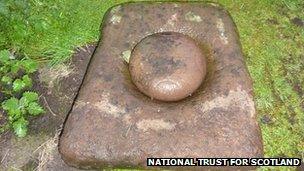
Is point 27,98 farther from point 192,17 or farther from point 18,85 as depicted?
point 192,17

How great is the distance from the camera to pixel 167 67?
304 cm

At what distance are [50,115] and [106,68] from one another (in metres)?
0.64

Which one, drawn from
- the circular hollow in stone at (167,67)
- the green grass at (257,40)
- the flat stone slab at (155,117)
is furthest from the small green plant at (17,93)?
the circular hollow in stone at (167,67)

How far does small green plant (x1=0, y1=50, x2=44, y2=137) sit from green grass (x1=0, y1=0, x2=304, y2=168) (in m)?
0.15

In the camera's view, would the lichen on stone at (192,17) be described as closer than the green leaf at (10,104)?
No

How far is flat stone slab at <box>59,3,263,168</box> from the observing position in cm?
285

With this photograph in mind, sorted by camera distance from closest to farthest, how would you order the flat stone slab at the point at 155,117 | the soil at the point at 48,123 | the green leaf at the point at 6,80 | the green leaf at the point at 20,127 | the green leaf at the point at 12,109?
the flat stone slab at the point at 155,117 < the soil at the point at 48,123 < the green leaf at the point at 20,127 < the green leaf at the point at 12,109 < the green leaf at the point at 6,80

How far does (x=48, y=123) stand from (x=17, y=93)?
43 centimetres

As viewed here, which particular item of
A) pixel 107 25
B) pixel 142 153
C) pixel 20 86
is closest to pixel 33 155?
pixel 20 86

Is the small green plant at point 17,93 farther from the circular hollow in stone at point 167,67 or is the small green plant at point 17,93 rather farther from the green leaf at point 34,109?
the circular hollow in stone at point 167,67

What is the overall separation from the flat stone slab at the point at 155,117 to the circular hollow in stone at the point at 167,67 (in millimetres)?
81

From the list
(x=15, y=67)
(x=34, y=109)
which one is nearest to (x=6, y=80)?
(x=15, y=67)

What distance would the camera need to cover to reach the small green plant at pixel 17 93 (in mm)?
3361

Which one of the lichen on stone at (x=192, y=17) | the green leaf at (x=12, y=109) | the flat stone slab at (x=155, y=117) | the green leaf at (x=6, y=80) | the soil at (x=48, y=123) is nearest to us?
the flat stone slab at (x=155, y=117)
